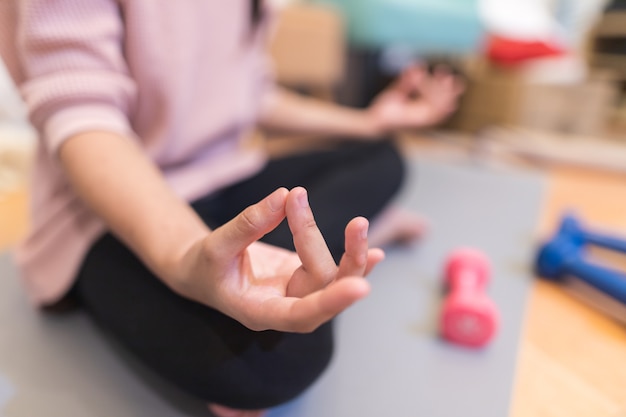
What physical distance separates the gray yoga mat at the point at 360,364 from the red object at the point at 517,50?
1157mm

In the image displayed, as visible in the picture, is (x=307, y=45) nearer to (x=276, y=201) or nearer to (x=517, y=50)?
(x=517, y=50)

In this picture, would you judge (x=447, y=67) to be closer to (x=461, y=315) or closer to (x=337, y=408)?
(x=461, y=315)

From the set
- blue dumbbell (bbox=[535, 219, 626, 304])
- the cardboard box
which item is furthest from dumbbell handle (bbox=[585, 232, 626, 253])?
the cardboard box

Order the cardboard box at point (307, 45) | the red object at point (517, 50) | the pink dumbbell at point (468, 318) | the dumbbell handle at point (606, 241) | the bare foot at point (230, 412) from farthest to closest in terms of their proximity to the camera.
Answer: the red object at point (517, 50), the cardboard box at point (307, 45), the dumbbell handle at point (606, 241), the pink dumbbell at point (468, 318), the bare foot at point (230, 412)

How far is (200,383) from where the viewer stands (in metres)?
0.35

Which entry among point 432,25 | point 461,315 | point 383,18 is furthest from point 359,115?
point 432,25

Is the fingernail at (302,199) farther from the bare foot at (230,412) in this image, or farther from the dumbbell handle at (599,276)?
the dumbbell handle at (599,276)

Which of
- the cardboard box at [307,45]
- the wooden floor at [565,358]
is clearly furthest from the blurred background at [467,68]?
the wooden floor at [565,358]

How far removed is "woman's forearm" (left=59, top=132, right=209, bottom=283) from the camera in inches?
13.7

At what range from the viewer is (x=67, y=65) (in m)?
0.42

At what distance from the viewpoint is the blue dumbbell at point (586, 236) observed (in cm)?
60

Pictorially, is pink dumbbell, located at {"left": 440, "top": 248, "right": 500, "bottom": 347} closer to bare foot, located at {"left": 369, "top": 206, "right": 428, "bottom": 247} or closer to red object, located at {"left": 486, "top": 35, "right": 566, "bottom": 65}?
bare foot, located at {"left": 369, "top": 206, "right": 428, "bottom": 247}

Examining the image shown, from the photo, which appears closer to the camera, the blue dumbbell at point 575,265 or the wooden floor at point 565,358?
the wooden floor at point 565,358

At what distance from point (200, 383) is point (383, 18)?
1.39 meters
